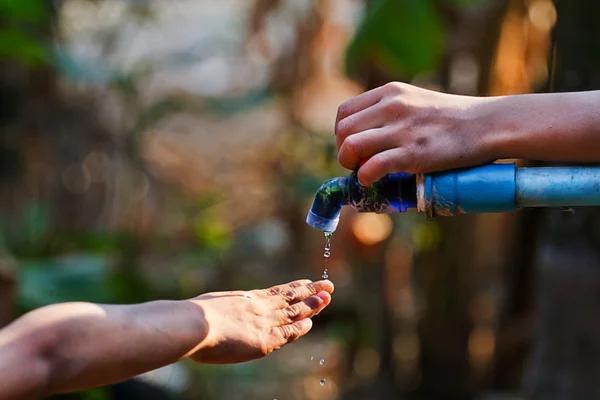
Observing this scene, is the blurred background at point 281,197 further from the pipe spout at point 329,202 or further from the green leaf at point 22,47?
the pipe spout at point 329,202

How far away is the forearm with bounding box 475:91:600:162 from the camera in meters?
1.26

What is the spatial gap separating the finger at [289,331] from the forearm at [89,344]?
0.17 meters

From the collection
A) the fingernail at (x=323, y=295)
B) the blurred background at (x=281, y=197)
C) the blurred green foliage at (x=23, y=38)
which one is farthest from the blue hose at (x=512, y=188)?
the blurred green foliage at (x=23, y=38)

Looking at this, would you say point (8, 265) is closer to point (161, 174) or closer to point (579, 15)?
point (579, 15)

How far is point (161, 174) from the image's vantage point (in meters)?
6.38

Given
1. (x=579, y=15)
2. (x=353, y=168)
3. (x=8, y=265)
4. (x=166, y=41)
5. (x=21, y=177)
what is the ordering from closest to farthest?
(x=353, y=168) → (x=579, y=15) → (x=8, y=265) → (x=21, y=177) → (x=166, y=41)

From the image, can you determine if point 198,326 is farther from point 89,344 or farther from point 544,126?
point 544,126

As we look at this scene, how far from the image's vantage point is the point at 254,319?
1629mm

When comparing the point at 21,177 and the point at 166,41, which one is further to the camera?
the point at 166,41

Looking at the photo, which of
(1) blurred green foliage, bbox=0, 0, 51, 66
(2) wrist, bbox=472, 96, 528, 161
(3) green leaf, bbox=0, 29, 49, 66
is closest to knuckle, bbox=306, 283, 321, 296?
(2) wrist, bbox=472, 96, 528, 161

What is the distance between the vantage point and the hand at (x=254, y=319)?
1588 mm

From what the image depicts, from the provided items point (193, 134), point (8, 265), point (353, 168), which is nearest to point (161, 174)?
point (193, 134)

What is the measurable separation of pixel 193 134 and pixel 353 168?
18.3 ft

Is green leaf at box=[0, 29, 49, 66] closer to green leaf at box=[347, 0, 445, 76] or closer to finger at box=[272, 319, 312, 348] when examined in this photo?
green leaf at box=[347, 0, 445, 76]
